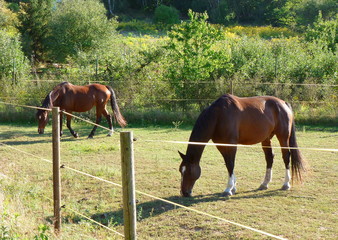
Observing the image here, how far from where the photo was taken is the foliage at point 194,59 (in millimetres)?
15523

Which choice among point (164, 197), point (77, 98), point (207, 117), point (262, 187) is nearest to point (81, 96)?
point (77, 98)

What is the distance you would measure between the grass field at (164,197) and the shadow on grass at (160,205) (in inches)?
0.6

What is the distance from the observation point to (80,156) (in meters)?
10.1

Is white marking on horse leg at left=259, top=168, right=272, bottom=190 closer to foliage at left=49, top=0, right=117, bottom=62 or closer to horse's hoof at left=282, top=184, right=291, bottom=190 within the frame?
horse's hoof at left=282, top=184, right=291, bottom=190

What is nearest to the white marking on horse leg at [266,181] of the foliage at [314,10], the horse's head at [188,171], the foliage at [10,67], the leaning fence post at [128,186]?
the horse's head at [188,171]

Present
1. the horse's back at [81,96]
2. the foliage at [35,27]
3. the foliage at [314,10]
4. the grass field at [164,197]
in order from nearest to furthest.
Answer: the grass field at [164,197], the horse's back at [81,96], the foliage at [35,27], the foliage at [314,10]

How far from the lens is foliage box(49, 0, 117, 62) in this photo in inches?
1264

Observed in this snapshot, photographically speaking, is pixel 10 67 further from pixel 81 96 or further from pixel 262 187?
pixel 262 187

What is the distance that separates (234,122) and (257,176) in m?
1.65

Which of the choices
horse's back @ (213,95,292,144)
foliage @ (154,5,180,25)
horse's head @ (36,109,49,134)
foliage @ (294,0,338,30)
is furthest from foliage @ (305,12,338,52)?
foliage @ (154,5,180,25)

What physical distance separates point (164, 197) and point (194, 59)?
9.52 meters

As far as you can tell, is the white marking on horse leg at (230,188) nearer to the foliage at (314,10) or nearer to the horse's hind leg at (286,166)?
the horse's hind leg at (286,166)

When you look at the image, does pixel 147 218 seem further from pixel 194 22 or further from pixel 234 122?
pixel 194 22

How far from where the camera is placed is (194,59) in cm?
1554
